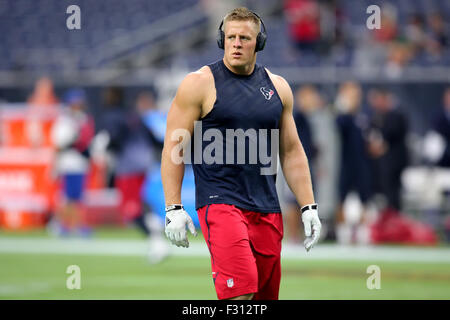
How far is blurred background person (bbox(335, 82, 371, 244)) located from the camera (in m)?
16.7

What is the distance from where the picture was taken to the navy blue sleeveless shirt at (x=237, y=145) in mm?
6500

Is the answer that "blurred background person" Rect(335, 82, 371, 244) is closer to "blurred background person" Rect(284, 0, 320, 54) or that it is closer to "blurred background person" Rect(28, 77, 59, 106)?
"blurred background person" Rect(284, 0, 320, 54)

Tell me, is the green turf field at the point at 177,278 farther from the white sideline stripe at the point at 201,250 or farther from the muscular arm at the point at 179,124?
the muscular arm at the point at 179,124

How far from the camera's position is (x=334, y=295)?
10.7 metres

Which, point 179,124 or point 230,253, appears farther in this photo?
point 179,124

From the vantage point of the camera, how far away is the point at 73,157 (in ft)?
58.4

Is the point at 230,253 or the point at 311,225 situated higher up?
the point at 311,225

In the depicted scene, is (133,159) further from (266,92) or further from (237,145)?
(237,145)

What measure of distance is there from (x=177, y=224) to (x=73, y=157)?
38.3 feet

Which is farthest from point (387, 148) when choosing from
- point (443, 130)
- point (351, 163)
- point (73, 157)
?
point (73, 157)

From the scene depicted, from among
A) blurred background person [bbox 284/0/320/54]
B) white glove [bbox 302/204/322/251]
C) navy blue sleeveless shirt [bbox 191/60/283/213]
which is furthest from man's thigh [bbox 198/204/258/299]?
blurred background person [bbox 284/0/320/54]

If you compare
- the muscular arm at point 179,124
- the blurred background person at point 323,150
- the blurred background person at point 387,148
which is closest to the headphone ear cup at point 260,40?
the muscular arm at point 179,124
